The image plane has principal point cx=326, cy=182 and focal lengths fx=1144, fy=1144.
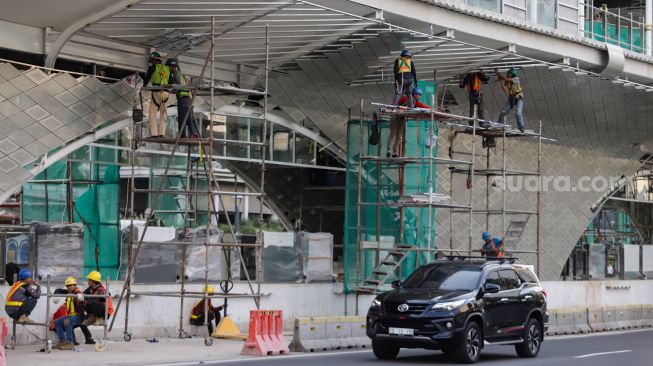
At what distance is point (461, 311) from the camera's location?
18078mm

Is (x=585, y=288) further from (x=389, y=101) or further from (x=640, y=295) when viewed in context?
(x=389, y=101)

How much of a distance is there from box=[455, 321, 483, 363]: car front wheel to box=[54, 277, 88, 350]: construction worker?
20.7 ft

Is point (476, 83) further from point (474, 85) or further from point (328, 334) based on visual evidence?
point (328, 334)

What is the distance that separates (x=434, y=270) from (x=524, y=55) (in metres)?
11.1

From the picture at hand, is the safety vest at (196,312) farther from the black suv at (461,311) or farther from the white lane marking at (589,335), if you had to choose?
the white lane marking at (589,335)

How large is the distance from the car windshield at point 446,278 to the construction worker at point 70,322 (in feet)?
18.2

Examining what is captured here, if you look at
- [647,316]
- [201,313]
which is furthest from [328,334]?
[647,316]

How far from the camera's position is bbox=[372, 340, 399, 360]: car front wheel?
18927 mm

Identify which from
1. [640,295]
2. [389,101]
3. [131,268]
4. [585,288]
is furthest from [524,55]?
[131,268]

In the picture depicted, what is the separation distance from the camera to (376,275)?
25781 mm

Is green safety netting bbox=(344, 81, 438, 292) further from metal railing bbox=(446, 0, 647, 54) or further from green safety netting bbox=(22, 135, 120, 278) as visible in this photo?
green safety netting bbox=(22, 135, 120, 278)

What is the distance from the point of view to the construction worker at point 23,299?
18.5 m

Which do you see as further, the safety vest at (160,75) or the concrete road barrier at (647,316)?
the concrete road barrier at (647,316)

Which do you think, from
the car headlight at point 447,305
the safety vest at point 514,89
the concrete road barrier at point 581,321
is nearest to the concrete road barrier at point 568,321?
the concrete road barrier at point 581,321
